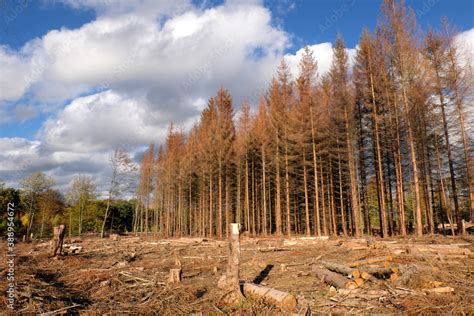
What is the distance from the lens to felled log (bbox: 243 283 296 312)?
5977 mm

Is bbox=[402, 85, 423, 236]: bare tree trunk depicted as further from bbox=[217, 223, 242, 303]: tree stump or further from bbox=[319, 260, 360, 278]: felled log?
bbox=[217, 223, 242, 303]: tree stump

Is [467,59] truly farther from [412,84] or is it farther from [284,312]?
[284,312]

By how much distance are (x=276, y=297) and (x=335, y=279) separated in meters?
2.20

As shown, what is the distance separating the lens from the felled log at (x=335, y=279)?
6910 mm

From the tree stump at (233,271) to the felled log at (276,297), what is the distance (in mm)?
393

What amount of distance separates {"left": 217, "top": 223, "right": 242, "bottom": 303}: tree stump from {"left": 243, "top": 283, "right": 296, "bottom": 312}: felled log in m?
0.39

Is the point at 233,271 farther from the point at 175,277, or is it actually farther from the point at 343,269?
the point at 343,269

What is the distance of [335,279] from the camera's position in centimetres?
747

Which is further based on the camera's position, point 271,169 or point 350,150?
point 271,169

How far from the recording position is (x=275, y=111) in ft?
78.4

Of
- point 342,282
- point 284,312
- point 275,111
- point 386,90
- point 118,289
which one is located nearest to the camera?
point 284,312

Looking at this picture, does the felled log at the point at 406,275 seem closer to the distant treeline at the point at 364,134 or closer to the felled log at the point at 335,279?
the felled log at the point at 335,279

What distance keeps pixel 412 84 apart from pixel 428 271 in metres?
14.1

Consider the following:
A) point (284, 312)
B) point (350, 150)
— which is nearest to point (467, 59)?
point (350, 150)
